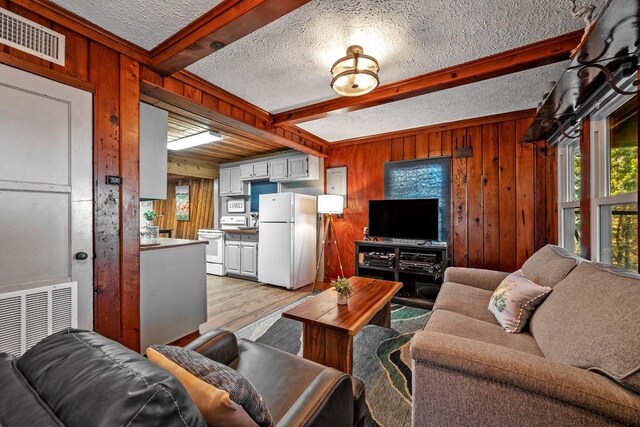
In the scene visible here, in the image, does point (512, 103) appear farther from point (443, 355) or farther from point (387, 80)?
point (443, 355)

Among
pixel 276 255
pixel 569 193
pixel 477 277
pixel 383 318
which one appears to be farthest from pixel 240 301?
pixel 569 193

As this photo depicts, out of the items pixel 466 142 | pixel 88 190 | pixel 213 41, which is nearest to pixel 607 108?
pixel 466 142

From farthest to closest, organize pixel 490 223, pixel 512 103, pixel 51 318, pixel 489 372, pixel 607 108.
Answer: pixel 490 223 < pixel 512 103 < pixel 607 108 < pixel 51 318 < pixel 489 372

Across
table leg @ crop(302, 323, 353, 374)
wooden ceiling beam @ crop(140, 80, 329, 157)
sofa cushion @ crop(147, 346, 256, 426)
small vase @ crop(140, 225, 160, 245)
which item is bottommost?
table leg @ crop(302, 323, 353, 374)

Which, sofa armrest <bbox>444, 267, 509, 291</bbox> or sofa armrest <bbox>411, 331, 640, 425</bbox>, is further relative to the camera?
sofa armrest <bbox>444, 267, 509, 291</bbox>

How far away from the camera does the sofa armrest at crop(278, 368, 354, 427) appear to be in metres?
0.84

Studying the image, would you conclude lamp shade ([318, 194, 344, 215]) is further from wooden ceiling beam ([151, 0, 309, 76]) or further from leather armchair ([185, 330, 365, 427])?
leather armchair ([185, 330, 365, 427])

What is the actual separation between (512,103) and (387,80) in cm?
157

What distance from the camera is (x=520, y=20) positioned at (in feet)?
5.61

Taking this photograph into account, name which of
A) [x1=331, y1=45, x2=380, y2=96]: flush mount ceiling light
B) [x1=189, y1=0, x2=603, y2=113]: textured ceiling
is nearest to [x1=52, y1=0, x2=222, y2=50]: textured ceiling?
[x1=189, y1=0, x2=603, y2=113]: textured ceiling

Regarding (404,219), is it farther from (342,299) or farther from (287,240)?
(342,299)

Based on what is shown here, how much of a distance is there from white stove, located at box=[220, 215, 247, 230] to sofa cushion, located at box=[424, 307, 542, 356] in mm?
4473

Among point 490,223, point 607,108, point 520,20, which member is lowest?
point 490,223

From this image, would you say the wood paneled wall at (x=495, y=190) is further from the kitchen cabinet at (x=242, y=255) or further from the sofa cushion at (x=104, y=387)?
the sofa cushion at (x=104, y=387)
